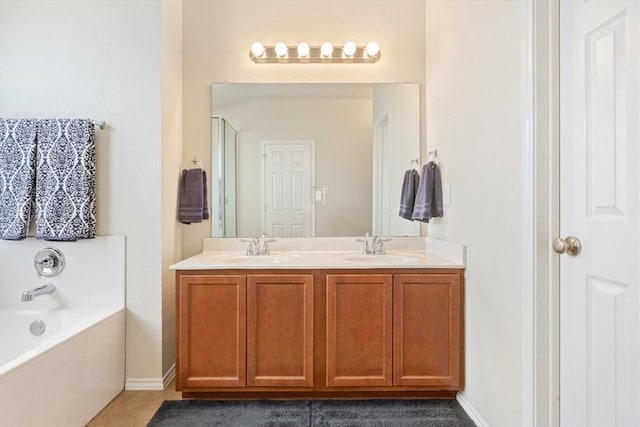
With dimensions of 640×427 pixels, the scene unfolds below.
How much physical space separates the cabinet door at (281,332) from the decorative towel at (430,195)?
875mm

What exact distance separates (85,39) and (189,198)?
114 centimetres

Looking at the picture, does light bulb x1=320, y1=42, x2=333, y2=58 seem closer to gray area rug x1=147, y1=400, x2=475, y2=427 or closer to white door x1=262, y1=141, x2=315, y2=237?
white door x1=262, y1=141, x2=315, y2=237

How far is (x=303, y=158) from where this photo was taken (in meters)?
2.72

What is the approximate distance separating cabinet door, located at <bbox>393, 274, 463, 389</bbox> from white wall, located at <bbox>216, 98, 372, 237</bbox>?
800 millimetres

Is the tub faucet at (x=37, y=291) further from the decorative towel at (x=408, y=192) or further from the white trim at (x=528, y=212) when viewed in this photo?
the white trim at (x=528, y=212)

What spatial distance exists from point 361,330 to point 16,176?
Result: 7.12ft

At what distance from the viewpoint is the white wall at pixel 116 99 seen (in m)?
2.28

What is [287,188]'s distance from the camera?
8.93 feet

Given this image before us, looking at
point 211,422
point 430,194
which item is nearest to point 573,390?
point 430,194

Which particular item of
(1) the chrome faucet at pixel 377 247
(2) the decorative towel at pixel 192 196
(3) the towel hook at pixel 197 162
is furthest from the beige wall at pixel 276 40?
(1) the chrome faucet at pixel 377 247

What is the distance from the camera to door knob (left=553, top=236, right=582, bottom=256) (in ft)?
4.29

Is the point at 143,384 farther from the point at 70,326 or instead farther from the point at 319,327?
the point at 319,327

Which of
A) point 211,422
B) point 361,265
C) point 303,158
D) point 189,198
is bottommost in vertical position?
point 211,422

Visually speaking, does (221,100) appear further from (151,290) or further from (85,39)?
(151,290)
